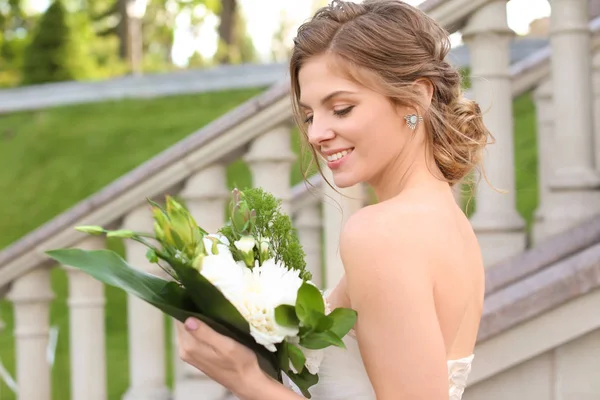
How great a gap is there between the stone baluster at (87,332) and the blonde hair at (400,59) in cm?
175

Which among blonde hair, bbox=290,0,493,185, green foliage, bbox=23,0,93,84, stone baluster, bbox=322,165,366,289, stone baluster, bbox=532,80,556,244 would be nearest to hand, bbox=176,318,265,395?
blonde hair, bbox=290,0,493,185

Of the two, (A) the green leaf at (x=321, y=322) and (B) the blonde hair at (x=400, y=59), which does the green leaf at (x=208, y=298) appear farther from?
(B) the blonde hair at (x=400, y=59)

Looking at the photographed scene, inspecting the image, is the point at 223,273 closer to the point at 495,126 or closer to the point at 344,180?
the point at 344,180

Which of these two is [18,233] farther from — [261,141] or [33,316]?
[261,141]

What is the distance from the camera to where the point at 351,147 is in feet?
5.77

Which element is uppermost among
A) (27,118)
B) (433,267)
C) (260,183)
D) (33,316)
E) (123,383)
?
(27,118)

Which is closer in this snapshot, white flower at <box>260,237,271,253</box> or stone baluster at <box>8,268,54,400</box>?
white flower at <box>260,237,271,253</box>

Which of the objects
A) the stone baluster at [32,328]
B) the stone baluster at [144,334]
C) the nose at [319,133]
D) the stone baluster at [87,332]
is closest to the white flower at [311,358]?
the nose at [319,133]

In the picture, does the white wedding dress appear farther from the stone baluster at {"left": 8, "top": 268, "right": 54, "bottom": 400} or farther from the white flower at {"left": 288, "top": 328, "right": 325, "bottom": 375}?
the stone baluster at {"left": 8, "top": 268, "right": 54, "bottom": 400}

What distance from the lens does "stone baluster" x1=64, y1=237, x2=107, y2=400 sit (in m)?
3.38

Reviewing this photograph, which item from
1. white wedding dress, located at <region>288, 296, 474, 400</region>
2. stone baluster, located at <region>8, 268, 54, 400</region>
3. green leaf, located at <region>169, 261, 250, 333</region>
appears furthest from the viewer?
stone baluster, located at <region>8, 268, 54, 400</region>

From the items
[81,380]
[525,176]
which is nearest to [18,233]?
[525,176]

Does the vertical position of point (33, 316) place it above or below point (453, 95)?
below

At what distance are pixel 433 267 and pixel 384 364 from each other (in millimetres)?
206
